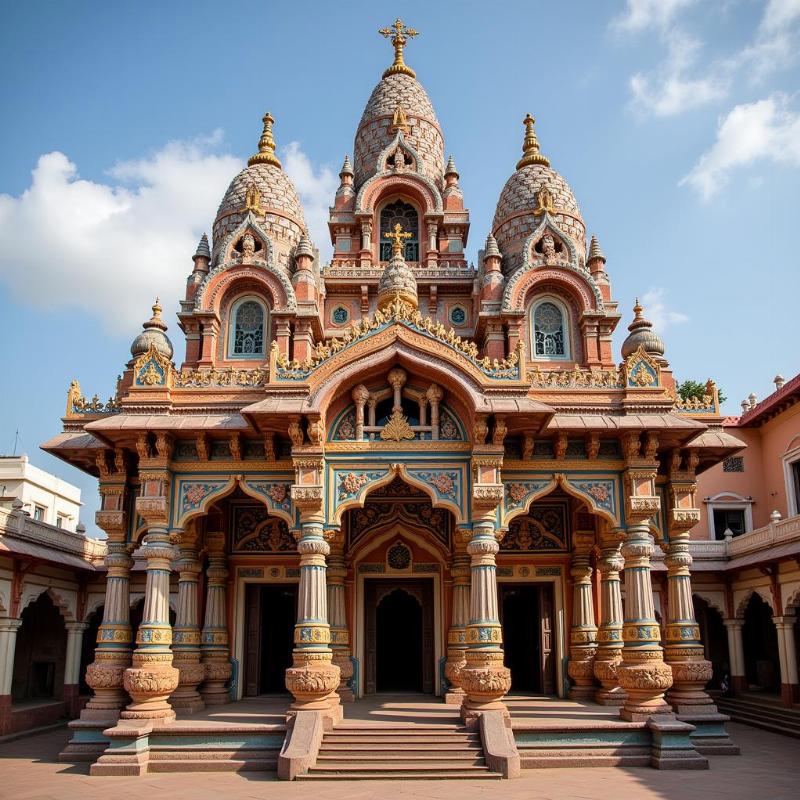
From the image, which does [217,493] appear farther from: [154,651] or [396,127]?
[396,127]

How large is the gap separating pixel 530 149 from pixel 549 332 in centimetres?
554

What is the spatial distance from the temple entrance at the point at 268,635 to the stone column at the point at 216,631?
0.66 metres

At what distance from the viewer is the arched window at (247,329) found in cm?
1842

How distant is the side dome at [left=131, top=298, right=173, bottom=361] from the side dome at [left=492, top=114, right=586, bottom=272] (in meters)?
8.19

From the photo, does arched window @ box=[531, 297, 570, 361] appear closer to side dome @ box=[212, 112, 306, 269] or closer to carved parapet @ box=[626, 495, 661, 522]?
carved parapet @ box=[626, 495, 661, 522]

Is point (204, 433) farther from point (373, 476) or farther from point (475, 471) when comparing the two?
point (475, 471)

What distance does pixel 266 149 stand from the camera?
21.3 meters

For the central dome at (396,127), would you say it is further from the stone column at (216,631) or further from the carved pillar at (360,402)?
the stone column at (216,631)

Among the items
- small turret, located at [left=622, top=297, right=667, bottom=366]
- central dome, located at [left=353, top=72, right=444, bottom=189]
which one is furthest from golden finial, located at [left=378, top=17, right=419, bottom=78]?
small turret, located at [left=622, top=297, right=667, bottom=366]

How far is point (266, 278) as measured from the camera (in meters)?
18.4

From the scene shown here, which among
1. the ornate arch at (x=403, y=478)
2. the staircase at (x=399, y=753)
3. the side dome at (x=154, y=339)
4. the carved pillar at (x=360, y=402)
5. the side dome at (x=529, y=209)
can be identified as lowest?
the staircase at (x=399, y=753)

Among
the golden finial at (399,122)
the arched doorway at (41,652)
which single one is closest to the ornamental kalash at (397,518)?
the golden finial at (399,122)

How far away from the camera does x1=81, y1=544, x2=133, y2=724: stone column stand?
12.9 meters

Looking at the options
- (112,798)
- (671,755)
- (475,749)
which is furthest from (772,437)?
(112,798)
